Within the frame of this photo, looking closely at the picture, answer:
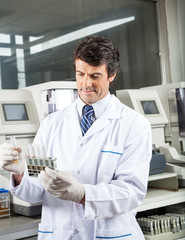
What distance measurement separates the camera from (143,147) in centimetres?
163

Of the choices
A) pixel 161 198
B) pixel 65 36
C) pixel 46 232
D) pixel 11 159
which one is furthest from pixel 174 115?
pixel 11 159

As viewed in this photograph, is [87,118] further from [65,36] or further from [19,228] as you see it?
[65,36]

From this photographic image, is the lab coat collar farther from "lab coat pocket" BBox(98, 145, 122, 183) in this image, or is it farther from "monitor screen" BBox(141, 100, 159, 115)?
"monitor screen" BBox(141, 100, 159, 115)

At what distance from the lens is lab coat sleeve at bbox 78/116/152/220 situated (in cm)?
150

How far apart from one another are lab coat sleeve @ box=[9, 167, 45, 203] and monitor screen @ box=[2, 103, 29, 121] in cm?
82

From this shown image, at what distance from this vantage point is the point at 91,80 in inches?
64.6

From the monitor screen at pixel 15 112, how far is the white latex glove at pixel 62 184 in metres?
1.05

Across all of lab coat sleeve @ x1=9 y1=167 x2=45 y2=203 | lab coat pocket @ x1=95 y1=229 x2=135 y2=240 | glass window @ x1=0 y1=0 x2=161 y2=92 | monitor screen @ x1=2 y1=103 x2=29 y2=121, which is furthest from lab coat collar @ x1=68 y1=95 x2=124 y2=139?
glass window @ x1=0 y1=0 x2=161 y2=92

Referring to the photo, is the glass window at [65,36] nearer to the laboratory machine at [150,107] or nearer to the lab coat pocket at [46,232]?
the laboratory machine at [150,107]

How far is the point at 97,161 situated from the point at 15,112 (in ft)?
3.19

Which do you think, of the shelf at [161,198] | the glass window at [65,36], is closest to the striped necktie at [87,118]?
the shelf at [161,198]

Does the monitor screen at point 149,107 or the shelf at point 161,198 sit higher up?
the monitor screen at point 149,107

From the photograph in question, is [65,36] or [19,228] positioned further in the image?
[65,36]

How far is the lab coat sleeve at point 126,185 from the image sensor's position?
1.50 metres
